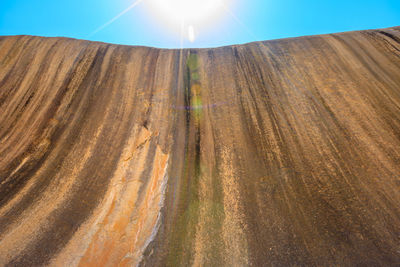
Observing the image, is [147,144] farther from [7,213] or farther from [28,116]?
[28,116]

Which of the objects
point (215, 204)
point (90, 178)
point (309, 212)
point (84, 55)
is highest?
point (84, 55)

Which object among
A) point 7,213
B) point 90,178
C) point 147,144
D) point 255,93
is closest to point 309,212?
point 255,93

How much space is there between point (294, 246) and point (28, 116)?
472cm

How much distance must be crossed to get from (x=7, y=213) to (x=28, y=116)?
189cm

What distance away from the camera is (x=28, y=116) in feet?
11.7

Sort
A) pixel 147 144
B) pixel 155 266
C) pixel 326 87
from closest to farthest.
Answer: pixel 155 266 < pixel 147 144 < pixel 326 87

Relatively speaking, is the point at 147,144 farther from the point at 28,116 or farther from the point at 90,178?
the point at 28,116

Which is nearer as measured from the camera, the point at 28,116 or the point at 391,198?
the point at 391,198

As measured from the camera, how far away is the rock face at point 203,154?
84.0 inches

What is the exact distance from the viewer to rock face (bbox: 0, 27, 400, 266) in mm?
2135

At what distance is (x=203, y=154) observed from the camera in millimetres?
3041

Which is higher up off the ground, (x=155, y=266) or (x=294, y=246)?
(x=294, y=246)

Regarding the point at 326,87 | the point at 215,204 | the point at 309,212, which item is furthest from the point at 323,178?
the point at 326,87

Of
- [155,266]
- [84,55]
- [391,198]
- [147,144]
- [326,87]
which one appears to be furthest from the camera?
[84,55]
